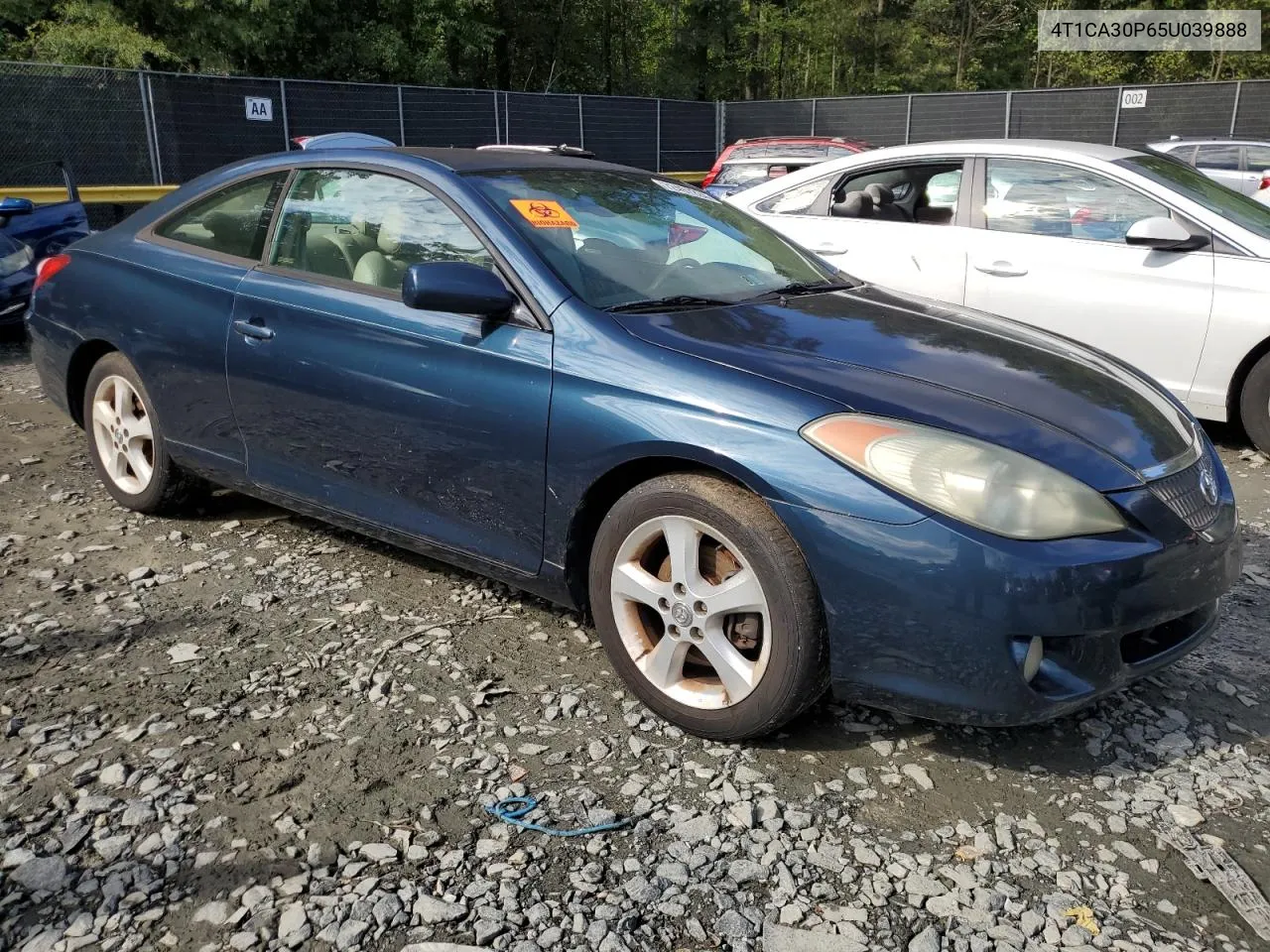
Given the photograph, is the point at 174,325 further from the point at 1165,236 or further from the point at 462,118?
the point at 462,118

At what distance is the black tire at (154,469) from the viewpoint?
439cm

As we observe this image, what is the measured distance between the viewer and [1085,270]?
224 inches

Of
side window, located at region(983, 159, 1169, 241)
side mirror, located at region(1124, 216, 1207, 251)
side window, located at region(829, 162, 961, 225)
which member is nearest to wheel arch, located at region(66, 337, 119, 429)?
side window, located at region(829, 162, 961, 225)

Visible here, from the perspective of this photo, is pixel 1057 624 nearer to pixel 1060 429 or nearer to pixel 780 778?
pixel 1060 429

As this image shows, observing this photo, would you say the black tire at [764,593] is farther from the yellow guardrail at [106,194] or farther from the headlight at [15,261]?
the yellow guardrail at [106,194]

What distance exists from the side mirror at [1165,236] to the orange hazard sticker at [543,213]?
3324 mm

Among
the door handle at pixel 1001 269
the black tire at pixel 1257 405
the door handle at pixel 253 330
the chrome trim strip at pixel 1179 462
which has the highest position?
the door handle at pixel 253 330

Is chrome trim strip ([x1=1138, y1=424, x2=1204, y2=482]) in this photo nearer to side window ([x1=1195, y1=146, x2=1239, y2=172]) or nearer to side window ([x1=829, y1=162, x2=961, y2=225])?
side window ([x1=829, y1=162, x2=961, y2=225])

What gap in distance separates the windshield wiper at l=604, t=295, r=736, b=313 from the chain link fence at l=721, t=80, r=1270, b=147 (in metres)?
22.0

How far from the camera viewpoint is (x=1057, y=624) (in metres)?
2.50

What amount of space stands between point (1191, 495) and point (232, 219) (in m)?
3.44

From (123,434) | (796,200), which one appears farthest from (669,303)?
(796,200)

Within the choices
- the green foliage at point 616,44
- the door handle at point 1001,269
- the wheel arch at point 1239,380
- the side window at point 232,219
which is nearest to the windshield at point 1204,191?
the wheel arch at point 1239,380

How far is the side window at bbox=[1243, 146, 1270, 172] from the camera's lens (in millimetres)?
13773
